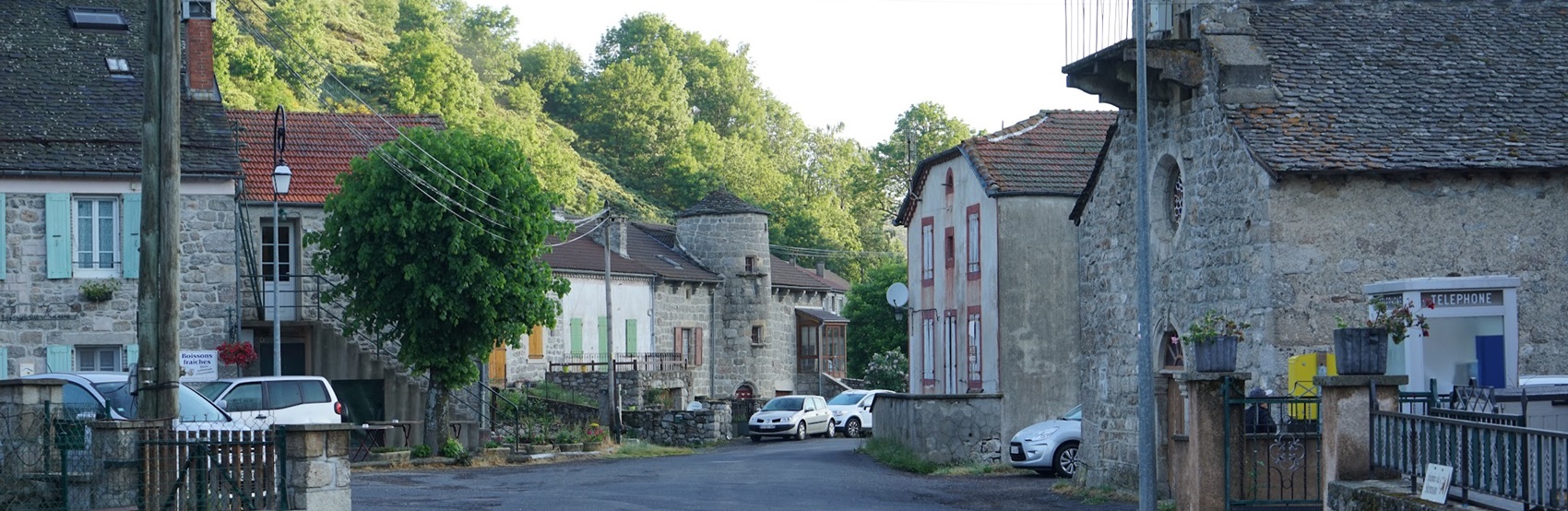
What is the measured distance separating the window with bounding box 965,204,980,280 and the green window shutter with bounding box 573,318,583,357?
1975cm

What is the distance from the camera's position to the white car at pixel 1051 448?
25.5 m

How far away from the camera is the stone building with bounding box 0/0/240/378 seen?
1061 inches

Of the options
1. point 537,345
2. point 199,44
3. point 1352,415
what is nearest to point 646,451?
point 199,44

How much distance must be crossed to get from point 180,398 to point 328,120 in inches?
773

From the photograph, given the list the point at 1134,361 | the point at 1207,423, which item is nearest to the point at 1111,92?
the point at 1134,361

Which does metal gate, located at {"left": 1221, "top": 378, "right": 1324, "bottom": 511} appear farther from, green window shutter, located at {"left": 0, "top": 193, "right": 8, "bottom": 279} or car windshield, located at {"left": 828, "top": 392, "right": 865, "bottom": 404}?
car windshield, located at {"left": 828, "top": 392, "right": 865, "bottom": 404}

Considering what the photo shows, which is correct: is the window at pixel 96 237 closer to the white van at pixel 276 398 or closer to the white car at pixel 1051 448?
the white van at pixel 276 398

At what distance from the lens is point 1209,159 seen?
66.7 feet

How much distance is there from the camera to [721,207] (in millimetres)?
58750

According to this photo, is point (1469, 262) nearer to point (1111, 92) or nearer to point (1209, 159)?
point (1209, 159)

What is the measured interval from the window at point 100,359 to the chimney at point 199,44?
528 cm

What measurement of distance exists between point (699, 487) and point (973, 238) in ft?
41.2

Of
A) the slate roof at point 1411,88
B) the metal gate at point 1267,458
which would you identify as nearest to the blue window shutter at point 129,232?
the slate roof at point 1411,88

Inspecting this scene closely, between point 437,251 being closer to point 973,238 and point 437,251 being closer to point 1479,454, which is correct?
point 973,238
